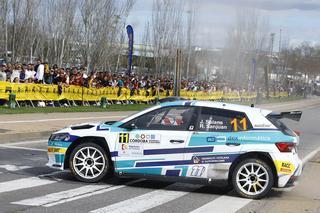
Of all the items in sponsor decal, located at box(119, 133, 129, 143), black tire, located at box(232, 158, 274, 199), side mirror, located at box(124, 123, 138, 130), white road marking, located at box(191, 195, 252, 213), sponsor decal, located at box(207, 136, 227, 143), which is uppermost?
side mirror, located at box(124, 123, 138, 130)

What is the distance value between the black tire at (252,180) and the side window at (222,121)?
1.83 feet

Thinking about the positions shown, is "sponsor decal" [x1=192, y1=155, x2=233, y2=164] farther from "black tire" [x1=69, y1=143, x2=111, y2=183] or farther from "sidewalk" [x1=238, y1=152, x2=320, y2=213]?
"black tire" [x1=69, y1=143, x2=111, y2=183]

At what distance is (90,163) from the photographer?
8.69 meters

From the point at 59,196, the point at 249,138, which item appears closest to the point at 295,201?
the point at 249,138

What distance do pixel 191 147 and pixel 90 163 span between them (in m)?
1.69

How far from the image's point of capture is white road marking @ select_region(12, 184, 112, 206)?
7.26 metres

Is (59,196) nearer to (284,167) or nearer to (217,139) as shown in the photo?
(217,139)

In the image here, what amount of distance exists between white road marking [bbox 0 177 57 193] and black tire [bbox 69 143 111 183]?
53 cm

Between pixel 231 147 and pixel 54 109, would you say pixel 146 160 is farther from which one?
pixel 54 109

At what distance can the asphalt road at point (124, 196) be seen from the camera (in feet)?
23.8

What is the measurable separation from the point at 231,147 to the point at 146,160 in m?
1.34

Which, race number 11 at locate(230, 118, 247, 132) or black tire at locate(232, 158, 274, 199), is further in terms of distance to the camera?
race number 11 at locate(230, 118, 247, 132)

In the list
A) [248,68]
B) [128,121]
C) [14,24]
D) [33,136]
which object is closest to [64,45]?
[14,24]

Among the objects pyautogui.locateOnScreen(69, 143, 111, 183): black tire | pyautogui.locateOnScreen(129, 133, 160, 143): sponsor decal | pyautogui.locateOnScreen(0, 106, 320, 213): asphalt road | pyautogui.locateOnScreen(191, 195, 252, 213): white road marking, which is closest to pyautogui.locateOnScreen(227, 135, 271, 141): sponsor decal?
pyautogui.locateOnScreen(0, 106, 320, 213): asphalt road
